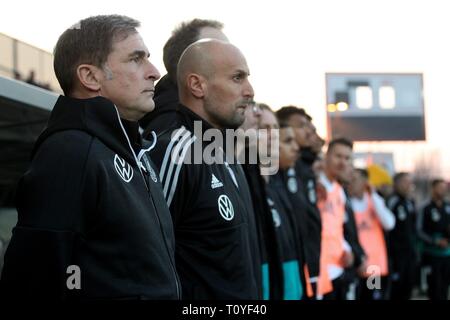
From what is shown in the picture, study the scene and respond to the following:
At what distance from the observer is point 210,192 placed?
11.2ft

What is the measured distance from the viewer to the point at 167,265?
8.93 ft

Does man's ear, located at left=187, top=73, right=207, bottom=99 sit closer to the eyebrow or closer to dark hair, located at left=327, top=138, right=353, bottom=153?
the eyebrow

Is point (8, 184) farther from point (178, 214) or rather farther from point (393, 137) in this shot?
point (393, 137)

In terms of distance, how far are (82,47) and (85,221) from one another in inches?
27.3

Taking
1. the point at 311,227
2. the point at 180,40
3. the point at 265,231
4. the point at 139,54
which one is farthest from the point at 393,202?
the point at 139,54

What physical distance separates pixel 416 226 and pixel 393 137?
1.57 m

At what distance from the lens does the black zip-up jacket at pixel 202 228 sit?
3.37 m

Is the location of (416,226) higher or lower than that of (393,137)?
lower

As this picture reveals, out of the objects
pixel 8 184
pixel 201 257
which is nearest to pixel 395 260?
pixel 8 184

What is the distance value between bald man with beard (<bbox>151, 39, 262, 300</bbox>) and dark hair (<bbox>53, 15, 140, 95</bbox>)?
68cm

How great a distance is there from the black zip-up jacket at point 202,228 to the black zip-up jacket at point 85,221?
2.08 ft

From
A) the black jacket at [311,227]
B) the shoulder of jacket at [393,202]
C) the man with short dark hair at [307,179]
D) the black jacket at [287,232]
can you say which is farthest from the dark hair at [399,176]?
the black jacket at [287,232]

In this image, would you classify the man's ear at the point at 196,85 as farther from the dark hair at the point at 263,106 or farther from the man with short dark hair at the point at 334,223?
the man with short dark hair at the point at 334,223

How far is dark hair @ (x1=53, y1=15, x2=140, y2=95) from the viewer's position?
2.85m
